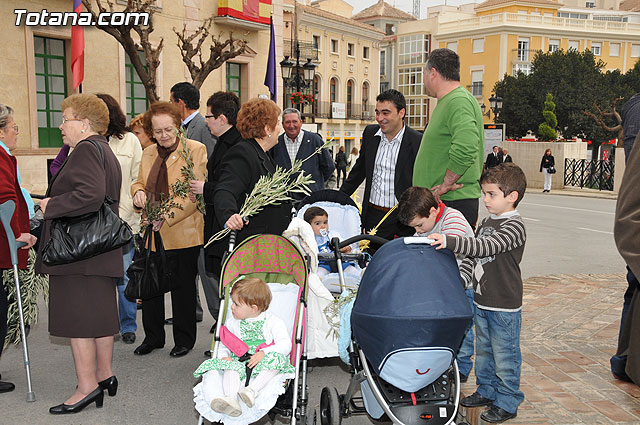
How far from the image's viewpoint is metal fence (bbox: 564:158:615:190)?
87.1 feet

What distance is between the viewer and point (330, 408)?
12.3ft

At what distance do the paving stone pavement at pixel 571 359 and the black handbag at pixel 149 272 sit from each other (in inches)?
109

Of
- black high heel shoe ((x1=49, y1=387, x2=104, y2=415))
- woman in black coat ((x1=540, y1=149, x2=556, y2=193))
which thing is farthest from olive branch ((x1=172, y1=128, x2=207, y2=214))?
woman in black coat ((x1=540, y1=149, x2=556, y2=193))

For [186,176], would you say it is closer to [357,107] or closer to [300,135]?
[300,135]

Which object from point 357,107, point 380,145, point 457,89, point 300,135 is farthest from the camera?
point 357,107

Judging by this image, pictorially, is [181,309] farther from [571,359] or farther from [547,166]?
[547,166]

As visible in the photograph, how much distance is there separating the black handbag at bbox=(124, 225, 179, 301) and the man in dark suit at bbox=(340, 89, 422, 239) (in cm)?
204

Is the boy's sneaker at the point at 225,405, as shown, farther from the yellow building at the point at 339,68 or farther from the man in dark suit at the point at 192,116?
the yellow building at the point at 339,68

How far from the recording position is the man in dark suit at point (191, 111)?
6465 millimetres

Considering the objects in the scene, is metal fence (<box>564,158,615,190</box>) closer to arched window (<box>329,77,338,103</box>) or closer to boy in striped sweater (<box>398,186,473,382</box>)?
boy in striped sweater (<box>398,186,473,382</box>)

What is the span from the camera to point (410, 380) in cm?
311

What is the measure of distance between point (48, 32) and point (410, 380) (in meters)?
19.7

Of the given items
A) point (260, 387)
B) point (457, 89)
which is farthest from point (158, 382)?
point (457, 89)

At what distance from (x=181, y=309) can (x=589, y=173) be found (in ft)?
85.7
